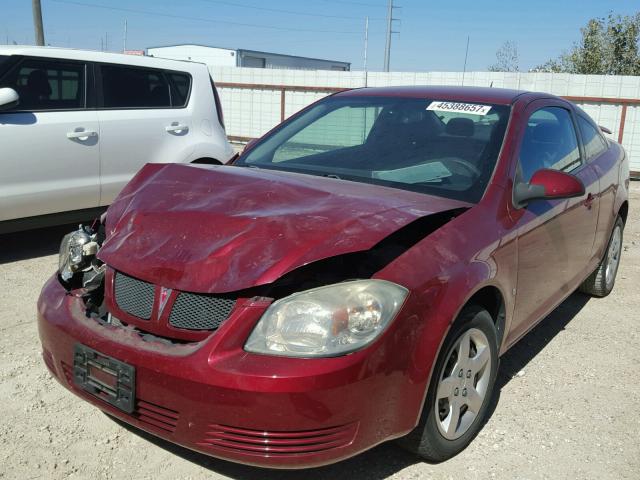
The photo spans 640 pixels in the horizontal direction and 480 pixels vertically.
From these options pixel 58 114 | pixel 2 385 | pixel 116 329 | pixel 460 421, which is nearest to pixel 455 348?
pixel 460 421

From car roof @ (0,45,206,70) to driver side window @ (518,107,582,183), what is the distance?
413cm

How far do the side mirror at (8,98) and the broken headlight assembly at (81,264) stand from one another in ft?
8.90

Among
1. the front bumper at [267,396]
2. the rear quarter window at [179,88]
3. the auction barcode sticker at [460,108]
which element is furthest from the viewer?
the rear quarter window at [179,88]

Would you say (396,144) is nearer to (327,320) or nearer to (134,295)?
(327,320)

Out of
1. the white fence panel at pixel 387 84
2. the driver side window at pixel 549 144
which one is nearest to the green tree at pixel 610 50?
the white fence panel at pixel 387 84

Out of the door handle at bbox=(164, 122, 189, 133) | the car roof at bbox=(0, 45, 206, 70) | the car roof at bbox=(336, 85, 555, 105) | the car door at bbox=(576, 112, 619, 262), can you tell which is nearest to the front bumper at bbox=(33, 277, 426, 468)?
the car roof at bbox=(336, 85, 555, 105)

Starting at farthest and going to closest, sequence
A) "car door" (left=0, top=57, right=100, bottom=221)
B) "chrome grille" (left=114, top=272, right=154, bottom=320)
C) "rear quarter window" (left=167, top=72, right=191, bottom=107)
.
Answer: "rear quarter window" (left=167, top=72, right=191, bottom=107) < "car door" (left=0, top=57, right=100, bottom=221) < "chrome grille" (left=114, top=272, right=154, bottom=320)

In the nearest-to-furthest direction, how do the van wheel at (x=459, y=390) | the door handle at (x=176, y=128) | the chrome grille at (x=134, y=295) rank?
the chrome grille at (x=134, y=295), the van wheel at (x=459, y=390), the door handle at (x=176, y=128)

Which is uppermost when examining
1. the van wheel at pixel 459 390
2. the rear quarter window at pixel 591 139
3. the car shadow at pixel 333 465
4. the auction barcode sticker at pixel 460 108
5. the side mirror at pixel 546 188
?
the auction barcode sticker at pixel 460 108

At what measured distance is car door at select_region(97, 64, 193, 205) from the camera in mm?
6008

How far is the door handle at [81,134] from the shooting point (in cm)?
564

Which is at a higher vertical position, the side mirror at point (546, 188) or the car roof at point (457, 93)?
the car roof at point (457, 93)

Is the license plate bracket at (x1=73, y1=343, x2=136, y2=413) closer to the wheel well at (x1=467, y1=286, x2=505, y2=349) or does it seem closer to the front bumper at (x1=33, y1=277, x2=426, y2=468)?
the front bumper at (x1=33, y1=277, x2=426, y2=468)

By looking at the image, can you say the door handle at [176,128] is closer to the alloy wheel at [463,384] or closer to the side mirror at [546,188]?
the side mirror at [546,188]
